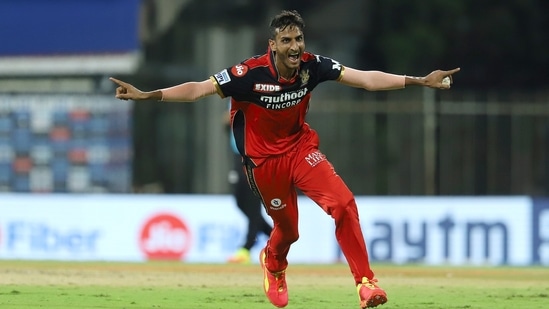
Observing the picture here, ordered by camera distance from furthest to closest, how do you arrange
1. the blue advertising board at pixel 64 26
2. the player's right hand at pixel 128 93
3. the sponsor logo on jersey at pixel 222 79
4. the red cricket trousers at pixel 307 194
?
the blue advertising board at pixel 64 26 → the sponsor logo on jersey at pixel 222 79 → the red cricket trousers at pixel 307 194 → the player's right hand at pixel 128 93

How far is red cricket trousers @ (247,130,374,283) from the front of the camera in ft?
32.4

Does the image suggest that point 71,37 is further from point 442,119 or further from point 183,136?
point 442,119

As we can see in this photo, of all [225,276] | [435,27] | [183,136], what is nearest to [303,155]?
[225,276]

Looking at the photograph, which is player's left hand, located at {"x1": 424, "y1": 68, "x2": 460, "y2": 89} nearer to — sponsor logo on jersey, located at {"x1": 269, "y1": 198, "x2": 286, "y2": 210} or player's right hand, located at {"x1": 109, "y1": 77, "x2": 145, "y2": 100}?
sponsor logo on jersey, located at {"x1": 269, "y1": 198, "x2": 286, "y2": 210}

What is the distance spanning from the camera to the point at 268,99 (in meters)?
10.1

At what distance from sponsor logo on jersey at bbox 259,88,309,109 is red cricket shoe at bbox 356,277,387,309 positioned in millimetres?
1481

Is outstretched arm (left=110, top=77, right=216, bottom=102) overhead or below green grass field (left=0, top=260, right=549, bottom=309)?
overhead

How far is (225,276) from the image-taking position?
14484mm

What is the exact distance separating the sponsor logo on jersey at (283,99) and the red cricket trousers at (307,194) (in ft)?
1.16

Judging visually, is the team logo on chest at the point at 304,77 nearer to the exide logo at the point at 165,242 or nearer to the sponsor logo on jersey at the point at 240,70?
the sponsor logo on jersey at the point at 240,70

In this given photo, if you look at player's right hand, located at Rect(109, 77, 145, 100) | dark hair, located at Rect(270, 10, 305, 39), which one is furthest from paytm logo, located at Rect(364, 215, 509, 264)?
player's right hand, located at Rect(109, 77, 145, 100)

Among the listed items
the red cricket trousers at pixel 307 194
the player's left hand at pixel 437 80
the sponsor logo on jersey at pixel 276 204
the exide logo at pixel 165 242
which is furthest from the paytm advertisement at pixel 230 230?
the player's left hand at pixel 437 80

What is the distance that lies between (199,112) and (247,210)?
241 inches

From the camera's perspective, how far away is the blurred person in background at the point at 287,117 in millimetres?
9891
